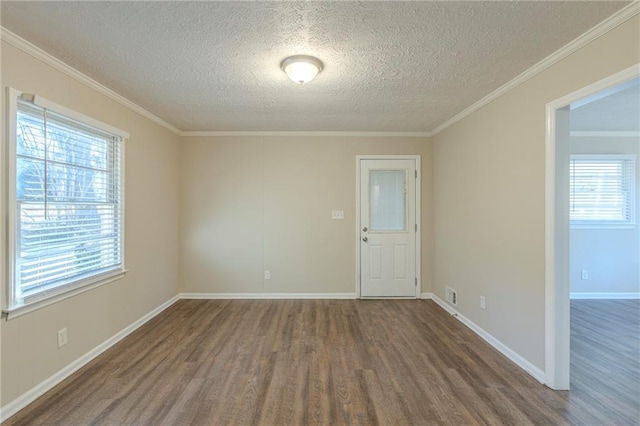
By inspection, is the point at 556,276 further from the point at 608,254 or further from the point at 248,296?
the point at 248,296

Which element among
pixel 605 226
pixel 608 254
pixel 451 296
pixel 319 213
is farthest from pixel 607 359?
pixel 319 213

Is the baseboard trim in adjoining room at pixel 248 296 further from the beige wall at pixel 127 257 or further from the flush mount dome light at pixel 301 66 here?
the flush mount dome light at pixel 301 66

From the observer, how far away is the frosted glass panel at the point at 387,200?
4191 mm

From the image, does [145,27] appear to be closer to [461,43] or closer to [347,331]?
[461,43]

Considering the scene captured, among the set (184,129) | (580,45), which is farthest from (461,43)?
(184,129)

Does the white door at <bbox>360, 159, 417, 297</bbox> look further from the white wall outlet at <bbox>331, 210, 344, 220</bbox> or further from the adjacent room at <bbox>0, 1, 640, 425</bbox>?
the white wall outlet at <bbox>331, 210, 344, 220</bbox>

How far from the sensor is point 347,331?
3.04 m

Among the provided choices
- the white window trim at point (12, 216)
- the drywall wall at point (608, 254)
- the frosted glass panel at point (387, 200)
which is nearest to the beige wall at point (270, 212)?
the frosted glass panel at point (387, 200)

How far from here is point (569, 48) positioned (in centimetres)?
188

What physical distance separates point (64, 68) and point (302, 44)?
1872 mm

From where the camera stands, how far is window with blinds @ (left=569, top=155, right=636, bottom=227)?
4.09m

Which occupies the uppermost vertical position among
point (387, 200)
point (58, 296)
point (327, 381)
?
point (387, 200)

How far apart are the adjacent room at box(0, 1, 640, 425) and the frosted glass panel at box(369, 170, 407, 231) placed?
0.11ft

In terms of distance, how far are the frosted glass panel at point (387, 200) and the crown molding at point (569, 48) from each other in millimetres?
1471
